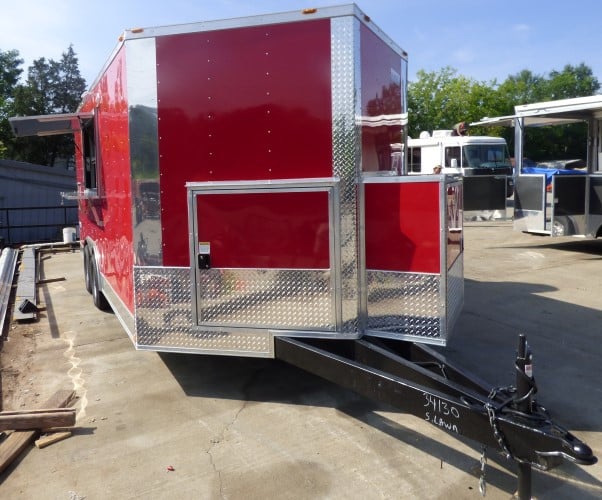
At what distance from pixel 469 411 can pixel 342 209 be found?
1617 millimetres

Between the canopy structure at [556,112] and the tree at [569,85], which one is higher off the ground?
the tree at [569,85]

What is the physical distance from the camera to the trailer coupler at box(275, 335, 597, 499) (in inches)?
111

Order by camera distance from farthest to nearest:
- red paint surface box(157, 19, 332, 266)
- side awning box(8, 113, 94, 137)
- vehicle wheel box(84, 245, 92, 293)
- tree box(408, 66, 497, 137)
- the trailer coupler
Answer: tree box(408, 66, 497, 137) → vehicle wheel box(84, 245, 92, 293) → side awning box(8, 113, 94, 137) → red paint surface box(157, 19, 332, 266) → the trailer coupler

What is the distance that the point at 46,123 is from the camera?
728 centimetres

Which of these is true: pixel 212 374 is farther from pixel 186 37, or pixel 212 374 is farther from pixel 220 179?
pixel 186 37

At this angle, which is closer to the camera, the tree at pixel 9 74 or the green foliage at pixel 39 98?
the green foliage at pixel 39 98

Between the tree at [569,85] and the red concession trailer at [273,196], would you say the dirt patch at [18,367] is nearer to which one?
the red concession trailer at [273,196]

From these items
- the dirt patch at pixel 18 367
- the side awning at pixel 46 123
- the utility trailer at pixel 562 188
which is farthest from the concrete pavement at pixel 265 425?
the utility trailer at pixel 562 188

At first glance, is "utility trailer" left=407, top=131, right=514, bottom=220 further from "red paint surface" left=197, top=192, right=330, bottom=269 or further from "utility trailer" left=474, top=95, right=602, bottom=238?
"red paint surface" left=197, top=192, right=330, bottom=269

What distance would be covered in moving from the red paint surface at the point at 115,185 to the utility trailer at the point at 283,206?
0.14 m

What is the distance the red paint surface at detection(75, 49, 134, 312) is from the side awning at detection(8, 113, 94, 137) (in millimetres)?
613

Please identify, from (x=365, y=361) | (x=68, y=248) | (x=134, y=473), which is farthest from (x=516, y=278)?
(x=68, y=248)

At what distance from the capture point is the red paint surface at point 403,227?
393 cm

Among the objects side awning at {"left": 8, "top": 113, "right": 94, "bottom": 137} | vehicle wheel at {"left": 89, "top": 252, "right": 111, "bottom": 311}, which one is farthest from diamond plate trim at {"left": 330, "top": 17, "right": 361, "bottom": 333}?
vehicle wheel at {"left": 89, "top": 252, "right": 111, "bottom": 311}
